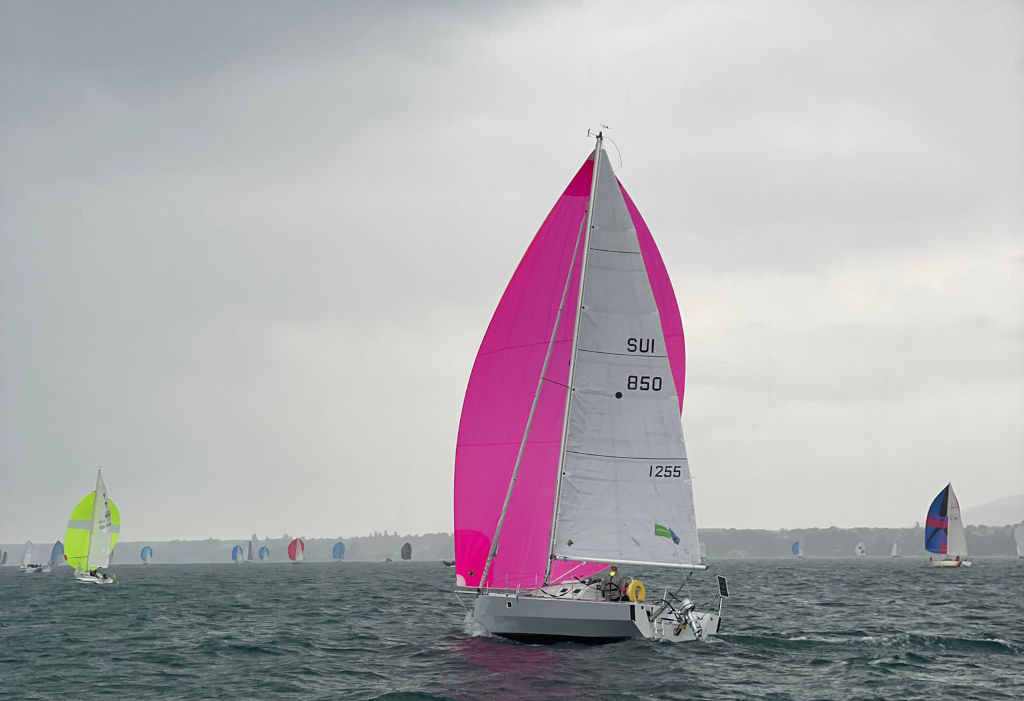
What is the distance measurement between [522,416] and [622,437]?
10.4 feet

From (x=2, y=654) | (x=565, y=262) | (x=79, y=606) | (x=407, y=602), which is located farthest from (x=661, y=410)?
(x=79, y=606)

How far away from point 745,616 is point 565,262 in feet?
64.7

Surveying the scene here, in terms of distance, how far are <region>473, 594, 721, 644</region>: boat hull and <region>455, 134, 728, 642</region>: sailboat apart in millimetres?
33

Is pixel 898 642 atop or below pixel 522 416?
below

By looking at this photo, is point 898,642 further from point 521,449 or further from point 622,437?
point 521,449

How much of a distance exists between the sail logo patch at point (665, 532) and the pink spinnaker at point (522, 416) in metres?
3.02

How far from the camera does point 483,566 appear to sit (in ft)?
81.1

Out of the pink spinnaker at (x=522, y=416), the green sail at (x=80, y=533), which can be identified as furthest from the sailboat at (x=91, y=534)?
the pink spinnaker at (x=522, y=416)

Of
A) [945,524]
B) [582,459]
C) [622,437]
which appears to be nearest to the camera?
[582,459]

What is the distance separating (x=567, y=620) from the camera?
22.1 metres

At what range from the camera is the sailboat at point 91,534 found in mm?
77188

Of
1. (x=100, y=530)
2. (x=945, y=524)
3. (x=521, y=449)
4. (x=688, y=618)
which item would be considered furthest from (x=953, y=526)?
(x=521, y=449)

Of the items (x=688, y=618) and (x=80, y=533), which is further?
(x=80, y=533)

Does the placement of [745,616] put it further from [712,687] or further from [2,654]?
[2,654]
